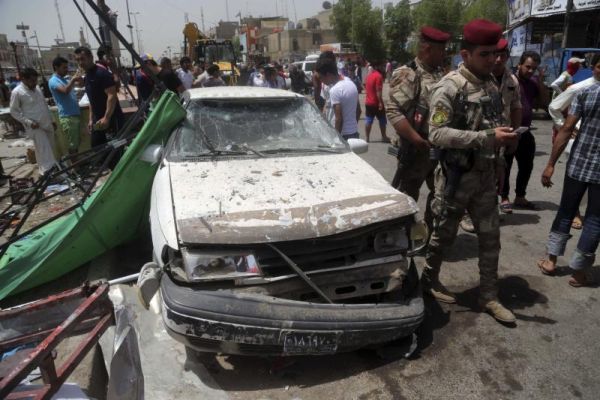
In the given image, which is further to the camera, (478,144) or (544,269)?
(544,269)

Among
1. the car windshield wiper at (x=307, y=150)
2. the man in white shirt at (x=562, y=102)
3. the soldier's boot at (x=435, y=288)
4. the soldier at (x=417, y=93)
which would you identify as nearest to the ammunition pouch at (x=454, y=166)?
the soldier at (x=417, y=93)

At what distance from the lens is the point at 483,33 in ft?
8.84

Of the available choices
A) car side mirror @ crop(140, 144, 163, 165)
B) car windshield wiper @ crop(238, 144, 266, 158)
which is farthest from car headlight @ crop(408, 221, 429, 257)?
car side mirror @ crop(140, 144, 163, 165)

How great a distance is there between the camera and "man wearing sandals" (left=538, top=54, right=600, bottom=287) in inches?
128

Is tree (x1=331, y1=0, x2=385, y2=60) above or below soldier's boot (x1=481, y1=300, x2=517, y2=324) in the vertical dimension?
above

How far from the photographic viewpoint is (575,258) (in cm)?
345

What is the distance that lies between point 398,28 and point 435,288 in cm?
4582

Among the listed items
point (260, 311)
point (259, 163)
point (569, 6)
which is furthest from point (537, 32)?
point (260, 311)

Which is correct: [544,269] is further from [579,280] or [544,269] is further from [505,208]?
[505,208]

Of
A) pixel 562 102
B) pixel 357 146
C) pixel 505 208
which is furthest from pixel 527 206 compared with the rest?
pixel 357 146

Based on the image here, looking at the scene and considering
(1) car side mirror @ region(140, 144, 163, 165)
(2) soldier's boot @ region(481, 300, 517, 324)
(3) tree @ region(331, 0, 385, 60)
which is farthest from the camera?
(3) tree @ region(331, 0, 385, 60)

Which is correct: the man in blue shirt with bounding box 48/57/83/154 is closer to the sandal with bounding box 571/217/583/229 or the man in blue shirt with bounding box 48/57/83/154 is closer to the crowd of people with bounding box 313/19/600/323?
the crowd of people with bounding box 313/19/600/323

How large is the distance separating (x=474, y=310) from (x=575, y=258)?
1.00 meters

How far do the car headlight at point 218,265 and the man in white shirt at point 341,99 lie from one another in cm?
308
